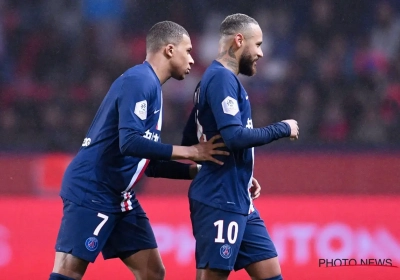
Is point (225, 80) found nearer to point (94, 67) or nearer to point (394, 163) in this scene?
point (394, 163)

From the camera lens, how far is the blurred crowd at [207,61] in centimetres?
877

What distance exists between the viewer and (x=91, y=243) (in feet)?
13.0

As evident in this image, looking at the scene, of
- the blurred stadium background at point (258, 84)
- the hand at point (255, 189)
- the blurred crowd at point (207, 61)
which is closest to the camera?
the hand at point (255, 189)

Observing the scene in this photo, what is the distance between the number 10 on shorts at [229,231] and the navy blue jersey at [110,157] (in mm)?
552

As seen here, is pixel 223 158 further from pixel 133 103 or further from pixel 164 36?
pixel 164 36

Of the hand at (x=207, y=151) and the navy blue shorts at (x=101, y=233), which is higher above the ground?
the hand at (x=207, y=151)

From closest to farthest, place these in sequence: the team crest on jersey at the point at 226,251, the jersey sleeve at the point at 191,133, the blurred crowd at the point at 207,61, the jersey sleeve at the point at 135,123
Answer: the jersey sleeve at the point at 135,123 < the team crest on jersey at the point at 226,251 < the jersey sleeve at the point at 191,133 < the blurred crowd at the point at 207,61

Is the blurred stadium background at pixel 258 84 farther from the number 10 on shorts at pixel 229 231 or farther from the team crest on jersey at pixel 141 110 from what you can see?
the team crest on jersey at pixel 141 110

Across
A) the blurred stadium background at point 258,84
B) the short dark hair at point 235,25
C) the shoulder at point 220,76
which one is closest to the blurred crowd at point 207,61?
the blurred stadium background at point 258,84

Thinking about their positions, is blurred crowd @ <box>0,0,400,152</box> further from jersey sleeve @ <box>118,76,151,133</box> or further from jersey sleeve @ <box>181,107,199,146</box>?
jersey sleeve @ <box>118,76,151,133</box>

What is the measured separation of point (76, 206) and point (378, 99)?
5.78 metres

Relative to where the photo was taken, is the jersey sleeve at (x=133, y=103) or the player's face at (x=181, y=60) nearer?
the jersey sleeve at (x=133, y=103)

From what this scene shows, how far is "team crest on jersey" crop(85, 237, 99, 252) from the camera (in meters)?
3.95

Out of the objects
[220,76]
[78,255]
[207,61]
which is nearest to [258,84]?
[207,61]
